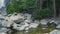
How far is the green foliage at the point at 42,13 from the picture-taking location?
19552 millimetres

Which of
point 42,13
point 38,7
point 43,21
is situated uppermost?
point 38,7

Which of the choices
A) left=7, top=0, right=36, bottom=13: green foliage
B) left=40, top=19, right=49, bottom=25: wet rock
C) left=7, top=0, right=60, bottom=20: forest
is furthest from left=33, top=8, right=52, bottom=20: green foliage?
left=7, top=0, right=36, bottom=13: green foliage

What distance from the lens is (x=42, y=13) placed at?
1984cm

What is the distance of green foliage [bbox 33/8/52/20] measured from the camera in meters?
19.6

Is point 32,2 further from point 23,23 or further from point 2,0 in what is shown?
point 2,0

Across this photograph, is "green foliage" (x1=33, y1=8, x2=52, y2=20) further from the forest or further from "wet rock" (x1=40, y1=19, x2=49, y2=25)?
"wet rock" (x1=40, y1=19, x2=49, y2=25)

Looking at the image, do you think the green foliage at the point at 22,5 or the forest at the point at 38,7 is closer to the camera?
the forest at the point at 38,7

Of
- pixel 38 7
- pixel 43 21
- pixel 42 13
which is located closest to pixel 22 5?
pixel 38 7

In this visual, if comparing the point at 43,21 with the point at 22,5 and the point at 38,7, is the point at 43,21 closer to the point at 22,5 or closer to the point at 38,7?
the point at 38,7

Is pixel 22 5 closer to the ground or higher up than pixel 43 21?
higher up

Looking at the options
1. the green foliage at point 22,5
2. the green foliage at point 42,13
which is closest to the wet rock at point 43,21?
the green foliage at point 42,13

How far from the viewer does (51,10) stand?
68.4 feet

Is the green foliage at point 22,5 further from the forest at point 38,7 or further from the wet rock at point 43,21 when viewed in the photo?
the wet rock at point 43,21

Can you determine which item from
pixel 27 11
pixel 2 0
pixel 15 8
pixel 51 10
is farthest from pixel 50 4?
pixel 2 0
